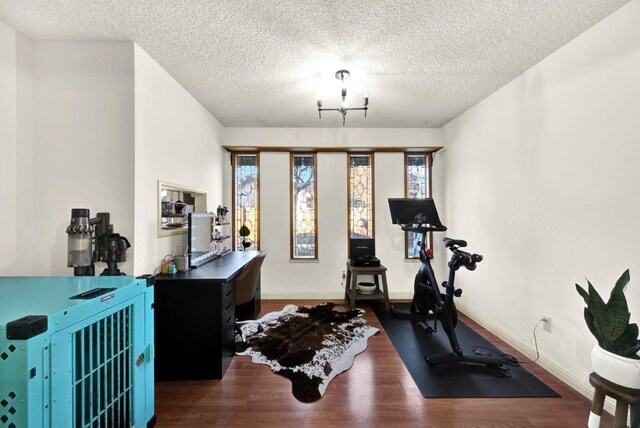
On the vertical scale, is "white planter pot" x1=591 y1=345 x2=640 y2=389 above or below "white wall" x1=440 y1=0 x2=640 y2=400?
below

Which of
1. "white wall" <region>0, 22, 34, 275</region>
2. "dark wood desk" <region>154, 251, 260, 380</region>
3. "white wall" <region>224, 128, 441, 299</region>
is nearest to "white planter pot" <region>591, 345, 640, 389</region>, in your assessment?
"dark wood desk" <region>154, 251, 260, 380</region>

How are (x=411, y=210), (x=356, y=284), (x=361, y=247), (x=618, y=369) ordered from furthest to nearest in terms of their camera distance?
(x=361, y=247)
(x=356, y=284)
(x=411, y=210)
(x=618, y=369)

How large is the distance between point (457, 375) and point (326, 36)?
9.67 ft

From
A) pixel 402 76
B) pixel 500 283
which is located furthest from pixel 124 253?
pixel 500 283

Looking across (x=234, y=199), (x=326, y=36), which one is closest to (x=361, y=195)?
(x=234, y=199)

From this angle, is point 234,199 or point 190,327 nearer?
point 190,327

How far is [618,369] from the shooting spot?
135 centimetres

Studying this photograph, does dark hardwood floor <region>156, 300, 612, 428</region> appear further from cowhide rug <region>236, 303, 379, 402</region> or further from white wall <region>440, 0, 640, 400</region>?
white wall <region>440, 0, 640, 400</region>

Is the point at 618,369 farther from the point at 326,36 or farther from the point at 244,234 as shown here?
the point at 244,234

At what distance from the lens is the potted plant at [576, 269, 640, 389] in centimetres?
133

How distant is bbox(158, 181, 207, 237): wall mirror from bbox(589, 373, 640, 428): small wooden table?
10.5ft

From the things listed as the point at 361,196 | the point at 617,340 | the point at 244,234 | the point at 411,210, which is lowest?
the point at 617,340

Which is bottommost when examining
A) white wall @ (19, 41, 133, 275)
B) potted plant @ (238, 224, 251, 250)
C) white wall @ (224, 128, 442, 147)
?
potted plant @ (238, 224, 251, 250)

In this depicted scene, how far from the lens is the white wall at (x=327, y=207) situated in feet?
13.1
